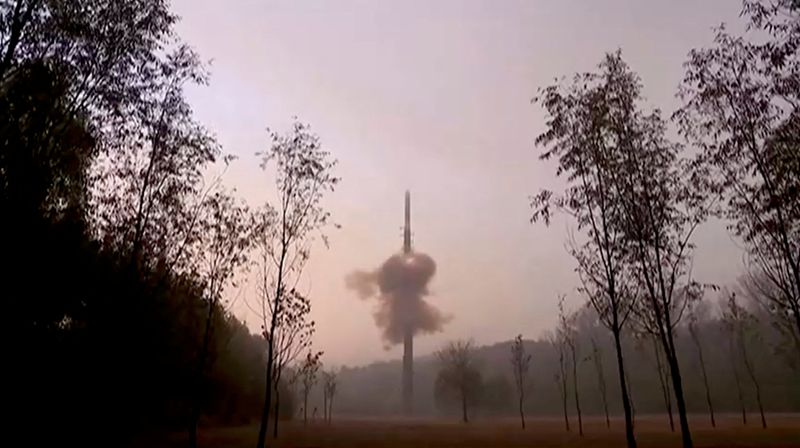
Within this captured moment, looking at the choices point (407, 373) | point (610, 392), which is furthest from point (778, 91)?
point (407, 373)

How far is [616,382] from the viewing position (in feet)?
315

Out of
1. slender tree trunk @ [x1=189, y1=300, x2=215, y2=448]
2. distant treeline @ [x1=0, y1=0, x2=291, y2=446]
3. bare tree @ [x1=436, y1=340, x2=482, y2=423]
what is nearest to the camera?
distant treeline @ [x1=0, y1=0, x2=291, y2=446]

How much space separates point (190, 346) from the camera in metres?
29.3

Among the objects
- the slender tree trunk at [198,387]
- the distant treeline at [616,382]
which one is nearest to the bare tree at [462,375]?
the distant treeline at [616,382]

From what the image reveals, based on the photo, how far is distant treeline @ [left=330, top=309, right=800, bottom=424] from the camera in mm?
78625

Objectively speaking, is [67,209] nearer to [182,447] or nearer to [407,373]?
[182,447]

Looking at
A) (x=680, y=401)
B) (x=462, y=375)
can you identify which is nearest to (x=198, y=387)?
(x=680, y=401)

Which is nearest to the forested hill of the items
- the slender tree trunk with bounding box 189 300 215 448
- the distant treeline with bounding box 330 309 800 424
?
the distant treeline with bounding box 330 309 800 424

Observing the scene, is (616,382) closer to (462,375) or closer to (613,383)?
(613,383)

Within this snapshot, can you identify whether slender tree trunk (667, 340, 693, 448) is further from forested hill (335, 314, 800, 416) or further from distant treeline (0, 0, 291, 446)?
forested hill (335, 314, 800, 416)

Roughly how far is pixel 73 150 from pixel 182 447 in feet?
62.0

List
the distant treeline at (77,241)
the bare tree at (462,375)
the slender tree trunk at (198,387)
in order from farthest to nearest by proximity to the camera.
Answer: the bare tree at (462,375) < the slender tree trunk at (198,387) < the distant treeline at (77,241)

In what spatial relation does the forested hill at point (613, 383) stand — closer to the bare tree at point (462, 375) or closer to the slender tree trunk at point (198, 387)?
the bare tree at point (462, 375)

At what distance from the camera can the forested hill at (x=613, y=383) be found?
79.2m
